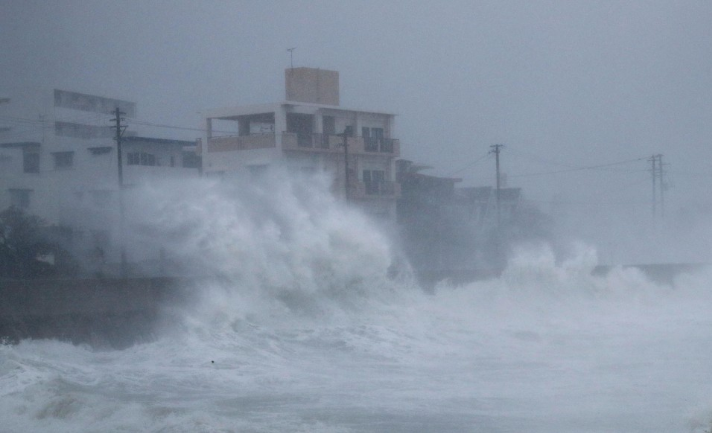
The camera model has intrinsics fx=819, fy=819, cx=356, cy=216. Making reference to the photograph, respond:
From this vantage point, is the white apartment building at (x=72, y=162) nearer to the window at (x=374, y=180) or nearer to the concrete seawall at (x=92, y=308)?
the window at (x=374, y=180)

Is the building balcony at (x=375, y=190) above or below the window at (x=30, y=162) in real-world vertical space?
below

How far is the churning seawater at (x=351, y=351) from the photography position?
31.0ft

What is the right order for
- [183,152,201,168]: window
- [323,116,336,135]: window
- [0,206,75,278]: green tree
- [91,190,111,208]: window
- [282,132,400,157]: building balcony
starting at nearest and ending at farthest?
[0,206,75,278]: green tree
[91,190,111,208]: window
[282,132,400,157]: building balcony
[323,116,336,135]: window
[183,152,201,168]: window

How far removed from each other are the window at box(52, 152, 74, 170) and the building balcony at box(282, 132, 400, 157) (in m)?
7.35

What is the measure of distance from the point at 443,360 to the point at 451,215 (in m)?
23.0

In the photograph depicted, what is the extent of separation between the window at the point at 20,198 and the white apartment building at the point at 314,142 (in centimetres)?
682

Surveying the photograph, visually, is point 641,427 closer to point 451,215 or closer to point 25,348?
point 25,348

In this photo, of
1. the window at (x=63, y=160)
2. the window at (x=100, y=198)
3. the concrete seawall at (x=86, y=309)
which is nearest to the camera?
the concrete seawall at (x=86, y=309)

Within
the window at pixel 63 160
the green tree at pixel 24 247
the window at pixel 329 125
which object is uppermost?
the window at pixel 329 125

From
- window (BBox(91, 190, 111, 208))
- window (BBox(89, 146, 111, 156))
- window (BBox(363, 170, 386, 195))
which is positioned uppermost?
A: window (BBox(89, 146, 111, 156))

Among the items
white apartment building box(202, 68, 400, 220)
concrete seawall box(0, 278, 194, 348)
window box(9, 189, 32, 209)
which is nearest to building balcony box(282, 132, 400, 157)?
white apartment building box(202, 68, 400, 220)

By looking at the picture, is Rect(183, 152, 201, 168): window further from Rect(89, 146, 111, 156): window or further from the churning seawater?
the churning seawater

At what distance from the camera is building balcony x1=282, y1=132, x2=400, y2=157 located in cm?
2964

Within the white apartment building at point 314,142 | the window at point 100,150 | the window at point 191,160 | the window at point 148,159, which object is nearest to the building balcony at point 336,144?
the white apartment building at point 314,142
